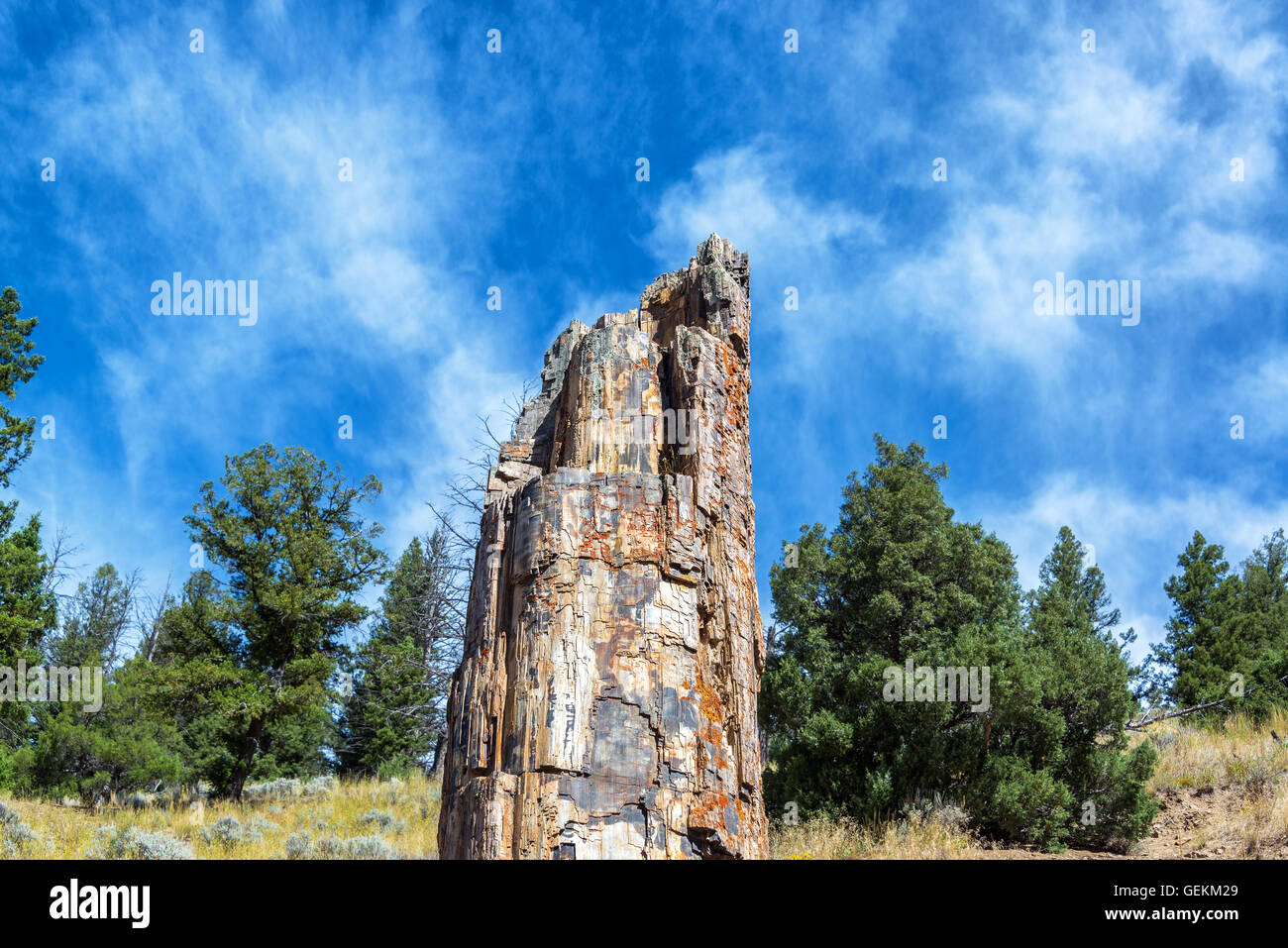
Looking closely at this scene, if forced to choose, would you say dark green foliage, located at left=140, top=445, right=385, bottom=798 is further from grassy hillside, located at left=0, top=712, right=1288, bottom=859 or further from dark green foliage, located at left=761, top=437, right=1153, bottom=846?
dark green foliage, located at left=761, top=437, right=1153, bottom=846

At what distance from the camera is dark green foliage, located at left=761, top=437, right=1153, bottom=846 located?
1430 cm

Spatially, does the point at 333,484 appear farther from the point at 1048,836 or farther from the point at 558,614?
the point at 558,614

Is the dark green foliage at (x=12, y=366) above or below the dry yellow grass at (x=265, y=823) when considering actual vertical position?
above

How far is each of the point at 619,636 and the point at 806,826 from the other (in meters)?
10.7

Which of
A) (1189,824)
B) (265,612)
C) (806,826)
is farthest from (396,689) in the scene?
(1189,824)

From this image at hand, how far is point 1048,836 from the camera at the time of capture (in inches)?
554

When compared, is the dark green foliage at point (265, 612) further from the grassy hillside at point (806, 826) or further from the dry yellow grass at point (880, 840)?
the dry yellow grass at point (880, 840)

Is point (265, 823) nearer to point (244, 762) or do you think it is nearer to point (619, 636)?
point (244, 762)

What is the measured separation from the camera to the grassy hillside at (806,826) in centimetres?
1136

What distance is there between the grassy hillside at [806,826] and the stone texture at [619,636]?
6.78 metres

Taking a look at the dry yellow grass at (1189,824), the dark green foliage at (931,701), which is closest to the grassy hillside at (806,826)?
the dry yellow grass at (1189,824)

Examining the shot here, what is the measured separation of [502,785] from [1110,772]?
43.0 ft

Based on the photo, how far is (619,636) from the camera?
466 centimetres
